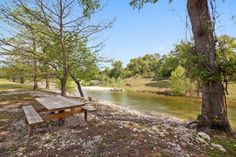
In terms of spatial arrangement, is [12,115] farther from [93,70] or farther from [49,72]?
[93,70]

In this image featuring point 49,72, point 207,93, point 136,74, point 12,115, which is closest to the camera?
point 207,93

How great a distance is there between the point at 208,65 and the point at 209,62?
9 centimetres

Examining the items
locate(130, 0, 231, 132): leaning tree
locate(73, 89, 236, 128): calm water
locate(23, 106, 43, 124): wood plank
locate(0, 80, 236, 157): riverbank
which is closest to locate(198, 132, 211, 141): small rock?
locate(0, 80, 236, 157): riverbank

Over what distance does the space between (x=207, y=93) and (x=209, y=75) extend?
1.83ft

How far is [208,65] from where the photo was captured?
5.19 m

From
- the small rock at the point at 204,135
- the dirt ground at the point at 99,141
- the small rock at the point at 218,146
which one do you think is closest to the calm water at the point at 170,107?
the small rock at the point at 204,135

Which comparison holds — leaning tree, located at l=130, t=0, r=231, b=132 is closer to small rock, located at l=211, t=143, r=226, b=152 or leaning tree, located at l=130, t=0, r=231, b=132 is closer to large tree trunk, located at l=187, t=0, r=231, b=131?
large tree trunk, located at l=187, t=0, r=231, b=131

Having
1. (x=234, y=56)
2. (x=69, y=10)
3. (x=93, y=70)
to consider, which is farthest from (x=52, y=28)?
(x=234, y=56)

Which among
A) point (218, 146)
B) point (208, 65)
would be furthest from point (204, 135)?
point (208, 65)

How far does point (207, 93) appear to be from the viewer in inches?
210

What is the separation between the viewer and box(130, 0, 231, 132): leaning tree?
17.0 ft

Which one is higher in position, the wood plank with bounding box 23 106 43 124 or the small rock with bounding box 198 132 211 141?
the wood plank with bounding box 23 106 43 124

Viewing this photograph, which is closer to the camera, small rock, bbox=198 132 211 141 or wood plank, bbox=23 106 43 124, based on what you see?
wood plank, bbox=23 106 43 124

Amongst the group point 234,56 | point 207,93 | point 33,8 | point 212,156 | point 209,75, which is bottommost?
point 212,156
